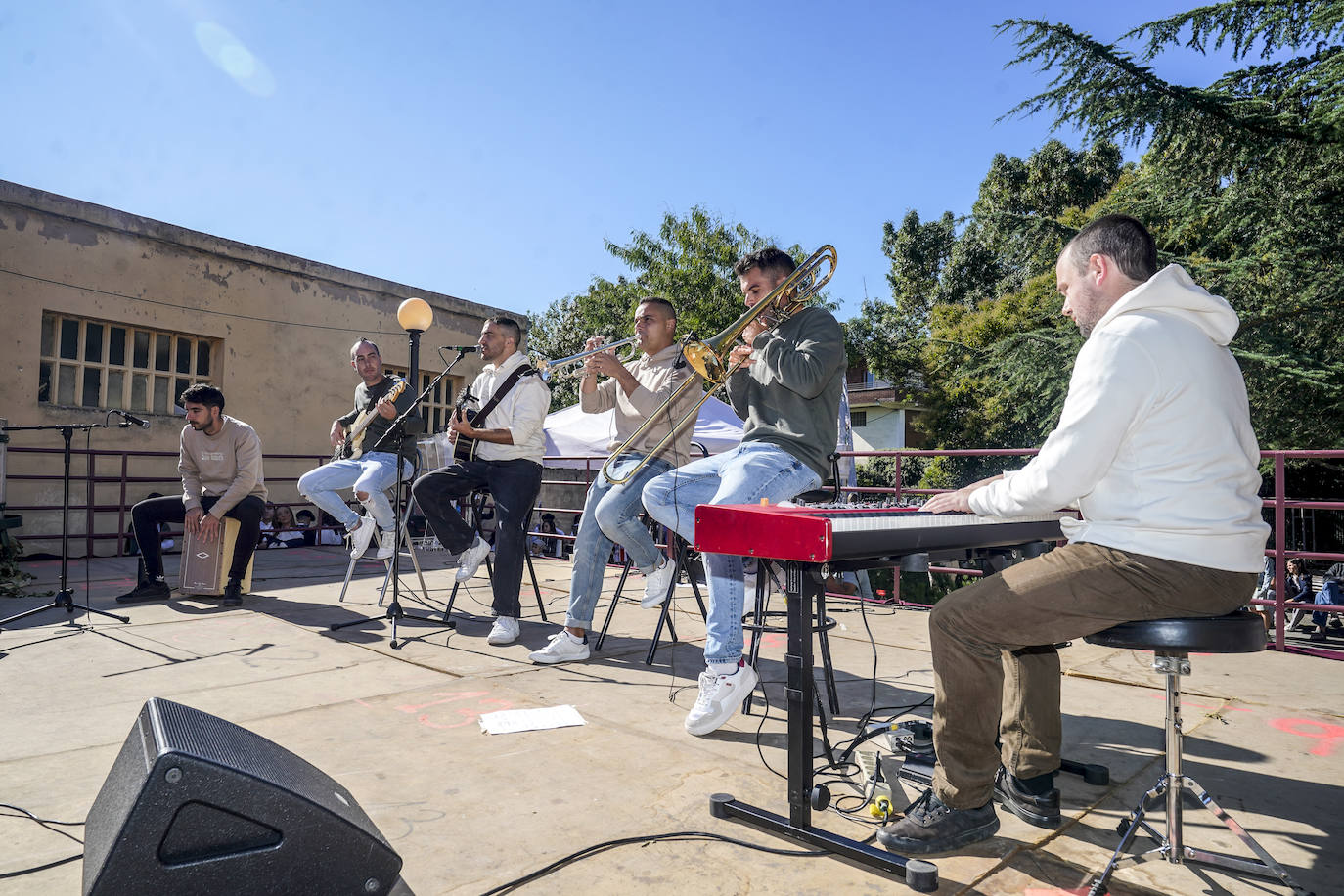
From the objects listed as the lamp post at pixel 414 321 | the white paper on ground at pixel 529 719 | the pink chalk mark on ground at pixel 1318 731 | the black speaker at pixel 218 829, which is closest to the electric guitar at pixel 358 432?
the lamp post at pixel 414 321

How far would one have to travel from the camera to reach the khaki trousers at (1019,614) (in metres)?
1.86

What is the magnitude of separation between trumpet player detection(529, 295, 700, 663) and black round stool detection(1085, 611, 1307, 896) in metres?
2.34

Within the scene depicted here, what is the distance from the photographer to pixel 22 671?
3.60 metres

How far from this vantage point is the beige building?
337 inches

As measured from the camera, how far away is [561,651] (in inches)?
154

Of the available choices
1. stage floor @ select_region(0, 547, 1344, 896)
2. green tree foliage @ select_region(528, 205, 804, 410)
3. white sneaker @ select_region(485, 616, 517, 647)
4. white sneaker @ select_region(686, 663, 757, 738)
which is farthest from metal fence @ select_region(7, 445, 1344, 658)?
green tree foliage @ select_region(528, 205, 804, 410)

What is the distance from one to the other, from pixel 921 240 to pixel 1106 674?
31.1m

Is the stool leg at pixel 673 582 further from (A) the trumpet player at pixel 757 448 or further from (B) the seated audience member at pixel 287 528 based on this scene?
(B) the seated audience member at pixel 287 528

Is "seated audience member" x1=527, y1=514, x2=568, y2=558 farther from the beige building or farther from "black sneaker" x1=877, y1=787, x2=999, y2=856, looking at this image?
"black sneaker" x1=877, y1=787, x2=999, y2=856

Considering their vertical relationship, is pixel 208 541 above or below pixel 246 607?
above

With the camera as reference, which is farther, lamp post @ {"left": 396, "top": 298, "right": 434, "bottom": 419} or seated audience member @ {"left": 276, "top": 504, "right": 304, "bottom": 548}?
seated audience member @ {"left": 276, "top": 504, "right": 304, "bottom": 548}

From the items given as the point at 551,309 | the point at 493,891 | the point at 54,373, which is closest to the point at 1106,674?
the point at 493,891

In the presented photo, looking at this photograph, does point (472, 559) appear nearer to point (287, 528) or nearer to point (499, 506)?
point (499, 506)

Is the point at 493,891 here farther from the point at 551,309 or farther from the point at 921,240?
the point at 921,240
